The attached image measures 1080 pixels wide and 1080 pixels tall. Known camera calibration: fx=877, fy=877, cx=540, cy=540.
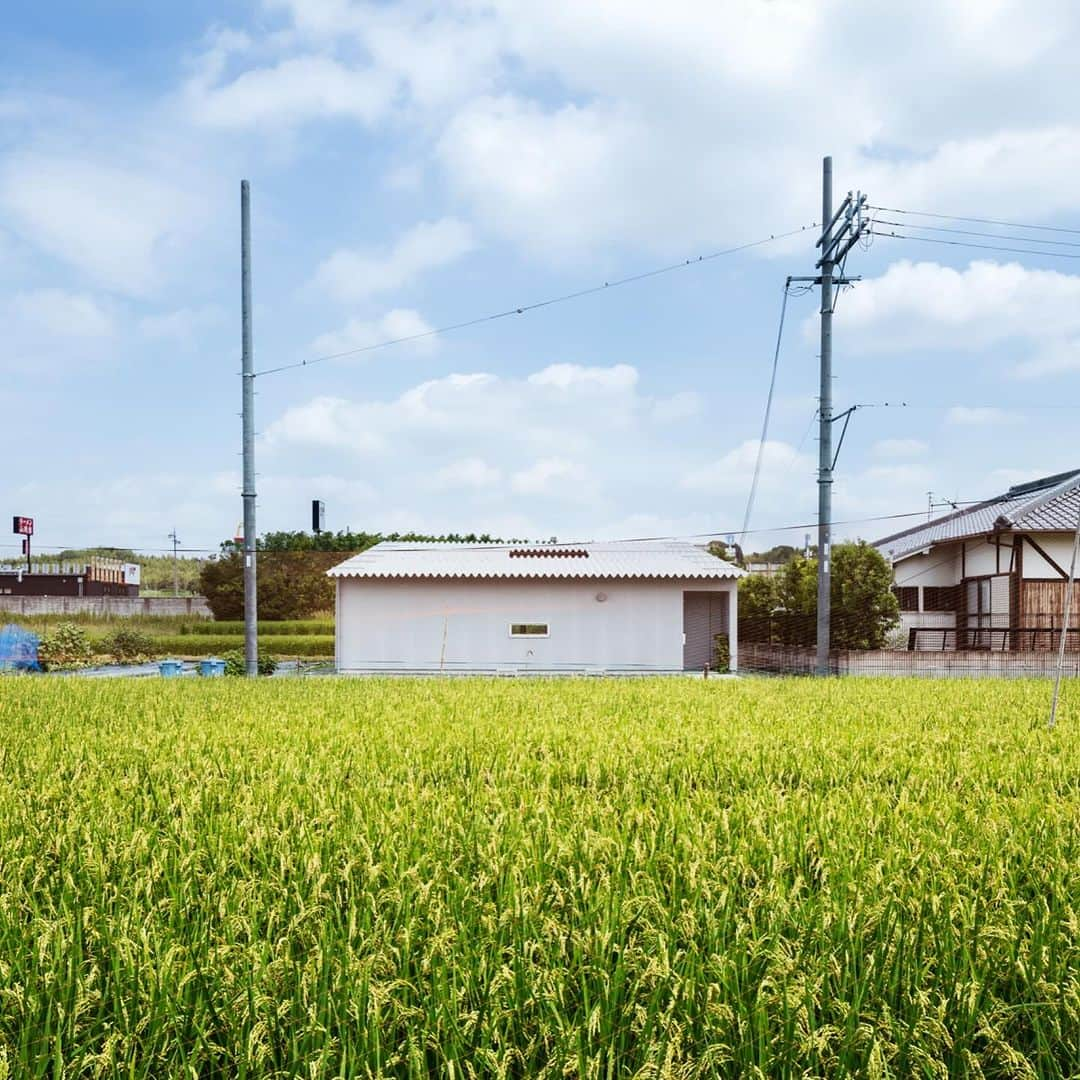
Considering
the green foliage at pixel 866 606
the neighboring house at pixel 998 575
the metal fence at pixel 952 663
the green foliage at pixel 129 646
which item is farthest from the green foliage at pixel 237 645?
the neighboring house at pixel 998 575

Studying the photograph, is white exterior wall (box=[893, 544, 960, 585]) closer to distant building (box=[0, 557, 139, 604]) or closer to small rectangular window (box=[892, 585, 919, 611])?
small rectangular window (box=[892, 585, 919, 611])

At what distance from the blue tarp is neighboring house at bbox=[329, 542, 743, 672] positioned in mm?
8035

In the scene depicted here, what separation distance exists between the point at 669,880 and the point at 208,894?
5.25 ft

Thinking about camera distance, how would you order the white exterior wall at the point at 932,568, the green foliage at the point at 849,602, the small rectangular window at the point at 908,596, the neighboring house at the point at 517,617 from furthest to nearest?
the small rectangular window at the point at 908,596 → the white exterior wall at the point at 932,568 → the green foliage at the point at 849,602 → the neighboring house at the point at 517,617

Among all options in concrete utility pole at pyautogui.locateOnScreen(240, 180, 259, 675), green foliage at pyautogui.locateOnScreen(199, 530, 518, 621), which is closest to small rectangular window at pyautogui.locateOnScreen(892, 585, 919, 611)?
green foliage at pyautogui.locateOnScreen(199, 530, 518, 621)

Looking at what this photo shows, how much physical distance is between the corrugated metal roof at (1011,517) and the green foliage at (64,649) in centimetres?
2157

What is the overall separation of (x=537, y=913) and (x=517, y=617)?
55.2 feet

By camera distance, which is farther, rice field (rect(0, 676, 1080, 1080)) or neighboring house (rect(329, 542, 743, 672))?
neighboring house (rect(329, 542, 743, 672))

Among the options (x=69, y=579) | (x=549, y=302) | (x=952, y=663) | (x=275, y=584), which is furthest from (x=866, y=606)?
(x=69, y=579)

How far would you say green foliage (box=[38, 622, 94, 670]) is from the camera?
21.7m

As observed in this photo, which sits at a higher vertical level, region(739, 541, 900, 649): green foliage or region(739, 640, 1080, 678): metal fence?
region(739, 541, 900, 649): green foliage

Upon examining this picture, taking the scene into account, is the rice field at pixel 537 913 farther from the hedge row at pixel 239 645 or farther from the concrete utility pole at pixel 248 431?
the hedge row at pixel 239 645

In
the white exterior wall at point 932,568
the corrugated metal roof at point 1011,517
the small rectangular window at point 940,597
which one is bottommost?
the small rectangular window at point 940,597

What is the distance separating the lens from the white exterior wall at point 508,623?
1923 cm
